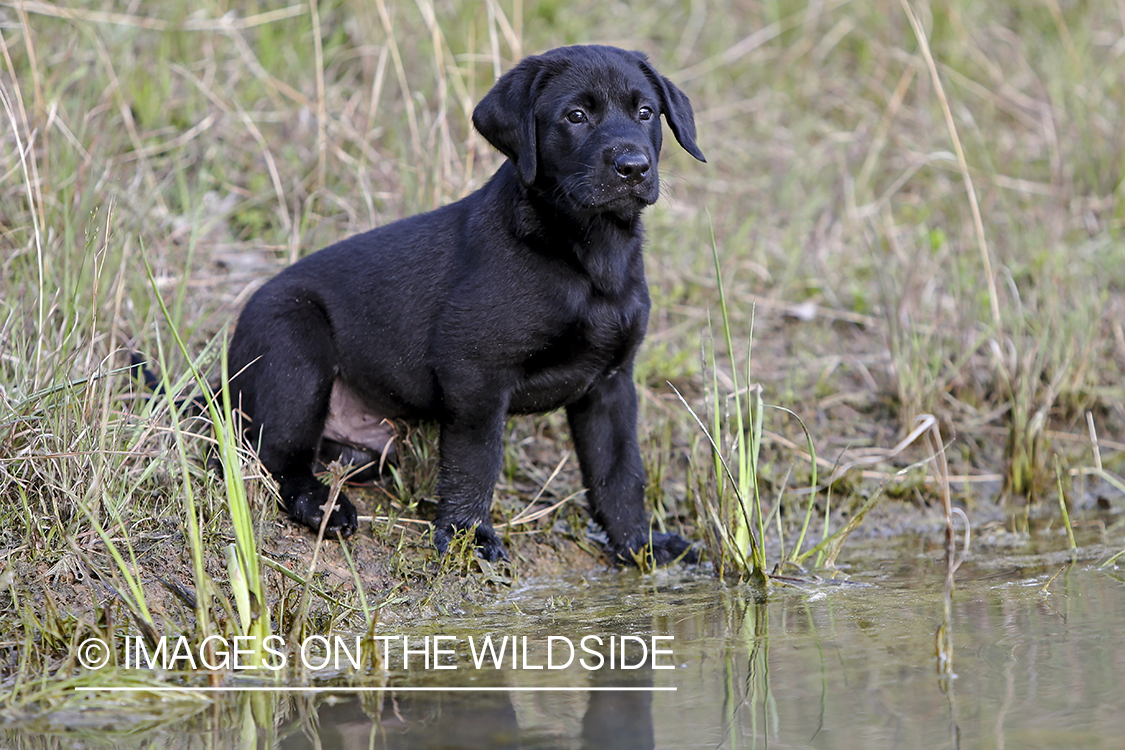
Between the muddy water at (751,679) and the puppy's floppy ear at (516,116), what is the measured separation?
1225mm

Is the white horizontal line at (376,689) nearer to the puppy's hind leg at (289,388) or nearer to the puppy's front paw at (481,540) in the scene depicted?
the puppy's front paw at (481,540)

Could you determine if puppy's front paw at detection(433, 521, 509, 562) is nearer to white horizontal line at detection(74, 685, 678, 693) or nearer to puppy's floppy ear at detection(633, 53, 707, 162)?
white horizontal line at detection(74, 685, 678, 693)

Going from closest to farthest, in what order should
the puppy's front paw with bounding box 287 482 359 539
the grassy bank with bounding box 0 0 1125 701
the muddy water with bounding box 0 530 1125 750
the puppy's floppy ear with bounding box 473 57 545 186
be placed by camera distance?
1. the muddy water with bounding box 0 530 1125 750
2. the grassy bank with bounding box 0 0 1125 701
3. the puppy's floppy ear with bounding box 473 57 545 186
4. the puppy's front paw with bounding box 287 482 359 539

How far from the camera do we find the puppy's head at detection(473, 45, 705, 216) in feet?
9.68

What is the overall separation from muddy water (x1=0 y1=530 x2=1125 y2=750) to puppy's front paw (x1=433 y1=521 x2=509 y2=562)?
1.07ft

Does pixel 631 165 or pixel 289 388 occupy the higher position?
pixel 631 165

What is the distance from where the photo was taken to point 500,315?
10.1 ft

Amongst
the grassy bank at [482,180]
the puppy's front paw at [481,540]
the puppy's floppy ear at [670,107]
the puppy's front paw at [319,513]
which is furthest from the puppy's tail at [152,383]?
the puppy's floppy ear at [670,107]

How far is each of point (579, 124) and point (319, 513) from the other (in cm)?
134
